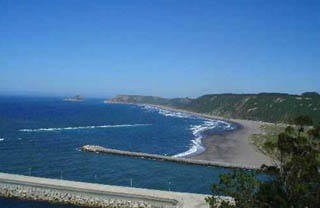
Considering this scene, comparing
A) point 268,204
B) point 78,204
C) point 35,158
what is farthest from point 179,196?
point 35,158

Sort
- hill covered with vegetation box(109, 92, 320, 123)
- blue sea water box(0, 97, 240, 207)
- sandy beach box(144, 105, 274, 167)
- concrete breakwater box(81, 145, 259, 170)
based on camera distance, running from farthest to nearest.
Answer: hill covered with vegetation box(109, 92, 320, 123) → sandy beach box(144, 105, 274, 167) → concrete breakwater box(81, 145, 259, 170) → blue sea water box(0, 97, 240, 207)

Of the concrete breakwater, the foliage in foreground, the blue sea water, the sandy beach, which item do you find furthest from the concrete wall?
the sandy beach

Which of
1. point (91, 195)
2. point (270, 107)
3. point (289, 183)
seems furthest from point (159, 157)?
point (270, 107)

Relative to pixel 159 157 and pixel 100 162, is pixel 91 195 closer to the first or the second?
pixel 100 162

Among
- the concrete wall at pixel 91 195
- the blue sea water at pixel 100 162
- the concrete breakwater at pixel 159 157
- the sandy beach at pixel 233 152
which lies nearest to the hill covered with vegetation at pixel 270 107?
the sandy beach at pixel 233 152

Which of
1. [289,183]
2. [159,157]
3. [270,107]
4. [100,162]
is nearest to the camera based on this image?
[289,183]

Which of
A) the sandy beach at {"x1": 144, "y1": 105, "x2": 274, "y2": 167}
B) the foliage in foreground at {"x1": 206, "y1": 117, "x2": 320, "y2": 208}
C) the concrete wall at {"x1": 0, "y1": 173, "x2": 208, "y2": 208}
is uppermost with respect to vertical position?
the foliage in foreground at {"x1": 206, "y1": 117, "x2": 320, "y2": 208}

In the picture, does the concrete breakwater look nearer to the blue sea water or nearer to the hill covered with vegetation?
the blue sea water

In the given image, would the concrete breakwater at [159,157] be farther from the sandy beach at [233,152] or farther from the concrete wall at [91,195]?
the concrete wall at [91,195]

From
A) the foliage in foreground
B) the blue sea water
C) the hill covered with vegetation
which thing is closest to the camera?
the foliage in foreground

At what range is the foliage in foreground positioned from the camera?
16.7m

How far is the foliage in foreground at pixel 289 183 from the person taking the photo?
16688mm

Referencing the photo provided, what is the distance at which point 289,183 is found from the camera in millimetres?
17438

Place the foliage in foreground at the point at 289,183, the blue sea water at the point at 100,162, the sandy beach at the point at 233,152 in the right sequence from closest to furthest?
the foliage in foreground at the point at 289,183, the blue sea water at the point at 100,162, the sandy beach at the point at 233,152
